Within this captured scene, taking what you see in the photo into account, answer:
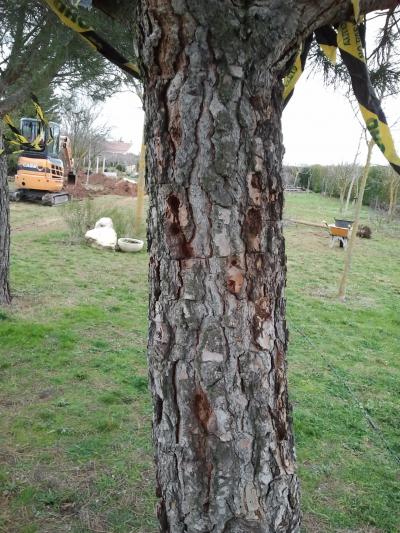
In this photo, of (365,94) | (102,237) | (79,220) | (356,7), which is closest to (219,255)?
(365,94)

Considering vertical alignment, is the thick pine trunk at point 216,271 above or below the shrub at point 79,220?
above

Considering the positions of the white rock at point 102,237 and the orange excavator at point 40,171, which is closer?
the white rock at point 102,237

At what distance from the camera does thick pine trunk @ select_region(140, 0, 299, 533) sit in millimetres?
1234

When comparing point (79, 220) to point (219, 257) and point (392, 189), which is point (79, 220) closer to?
point (219, 257)

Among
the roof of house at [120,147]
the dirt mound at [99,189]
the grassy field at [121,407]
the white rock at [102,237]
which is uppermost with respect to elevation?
the roof of house at [120,147]

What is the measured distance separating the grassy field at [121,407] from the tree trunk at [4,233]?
213 millimetres

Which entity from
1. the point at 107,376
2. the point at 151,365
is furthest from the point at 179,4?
the point at 107,376

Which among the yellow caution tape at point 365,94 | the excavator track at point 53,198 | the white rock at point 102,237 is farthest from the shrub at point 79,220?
the yellow caution tape at point 365,94

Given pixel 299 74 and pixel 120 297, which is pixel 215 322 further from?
pixel 120 297

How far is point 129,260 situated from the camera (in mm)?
8531

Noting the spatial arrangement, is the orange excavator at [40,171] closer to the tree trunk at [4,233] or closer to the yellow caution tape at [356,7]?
the tree trunk at [4,233]

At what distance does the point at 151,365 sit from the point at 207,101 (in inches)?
33.8

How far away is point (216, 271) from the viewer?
4.33 feet

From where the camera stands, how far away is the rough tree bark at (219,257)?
1.23m
